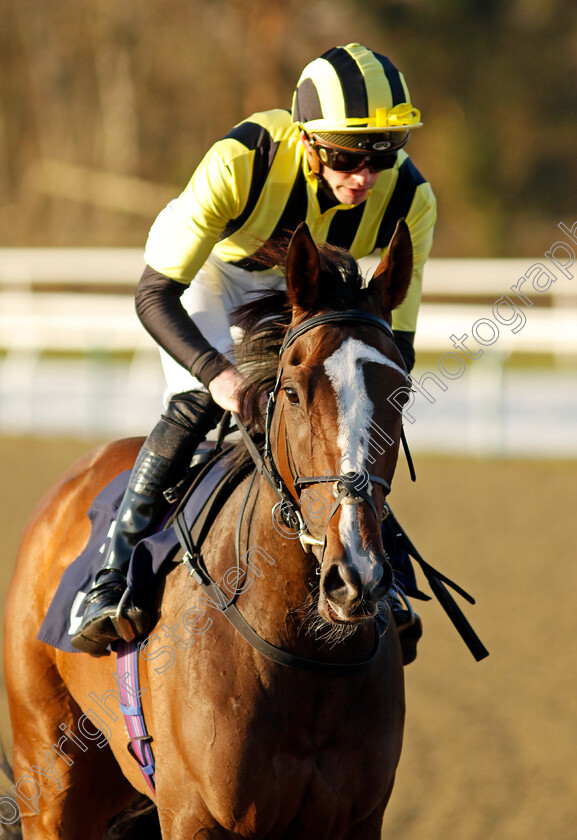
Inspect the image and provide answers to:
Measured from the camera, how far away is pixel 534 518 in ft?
27.2

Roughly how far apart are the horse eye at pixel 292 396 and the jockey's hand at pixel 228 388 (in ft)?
1.08

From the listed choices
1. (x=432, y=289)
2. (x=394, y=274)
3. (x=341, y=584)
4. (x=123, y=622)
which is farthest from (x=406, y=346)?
(x=432, y=289)

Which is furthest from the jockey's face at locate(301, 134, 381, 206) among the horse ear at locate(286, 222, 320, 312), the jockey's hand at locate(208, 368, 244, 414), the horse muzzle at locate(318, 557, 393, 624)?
the horse muzzle at locate(318, 557, 393, 624)

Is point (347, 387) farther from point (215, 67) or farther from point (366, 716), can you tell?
point (215, 67)

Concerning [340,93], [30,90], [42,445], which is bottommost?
[42,445]

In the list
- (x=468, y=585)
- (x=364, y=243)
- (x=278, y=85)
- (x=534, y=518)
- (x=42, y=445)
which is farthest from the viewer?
(x=278, y=85)

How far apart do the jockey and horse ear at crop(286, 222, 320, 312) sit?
1.07 ft

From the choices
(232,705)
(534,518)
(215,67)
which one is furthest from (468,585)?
(215,67)

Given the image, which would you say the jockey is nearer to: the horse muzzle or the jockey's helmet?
the jockey's helmet

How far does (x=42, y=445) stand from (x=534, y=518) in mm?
4881

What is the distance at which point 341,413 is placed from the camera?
7.77ft

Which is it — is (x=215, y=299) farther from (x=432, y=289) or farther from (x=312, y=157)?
(x=432, y=289)

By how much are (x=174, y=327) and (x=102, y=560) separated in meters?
0.82

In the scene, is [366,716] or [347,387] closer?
[347,387]
